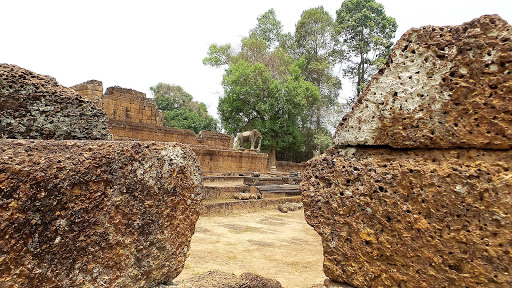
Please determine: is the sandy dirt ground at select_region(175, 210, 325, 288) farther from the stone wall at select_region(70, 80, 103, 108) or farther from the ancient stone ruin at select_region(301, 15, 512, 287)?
the stone wall at select_region(70, 80, 103, 108)

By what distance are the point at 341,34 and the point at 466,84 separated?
106 feet

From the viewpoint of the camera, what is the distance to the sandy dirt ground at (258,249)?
15.9 ft

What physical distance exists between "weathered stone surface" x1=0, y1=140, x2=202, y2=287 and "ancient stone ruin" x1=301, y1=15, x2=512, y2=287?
0.75m

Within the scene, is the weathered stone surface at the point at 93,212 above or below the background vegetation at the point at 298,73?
below

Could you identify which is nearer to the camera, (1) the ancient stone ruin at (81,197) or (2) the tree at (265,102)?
(1) the ancient stone ruin at (81,197)

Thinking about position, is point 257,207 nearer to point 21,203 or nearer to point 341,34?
point 21,203

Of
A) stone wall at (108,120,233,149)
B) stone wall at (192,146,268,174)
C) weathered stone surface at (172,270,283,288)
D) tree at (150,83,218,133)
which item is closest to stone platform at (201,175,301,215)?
stone wall at (192,146,268,174)

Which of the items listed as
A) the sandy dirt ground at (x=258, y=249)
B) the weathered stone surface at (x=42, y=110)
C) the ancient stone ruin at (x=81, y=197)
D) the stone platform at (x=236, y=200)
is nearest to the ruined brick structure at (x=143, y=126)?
the stone platform at (x=236, y=200)

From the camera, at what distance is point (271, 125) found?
90.5 feet

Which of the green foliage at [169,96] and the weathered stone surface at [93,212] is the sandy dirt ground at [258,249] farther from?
the green foliage at [169,96]

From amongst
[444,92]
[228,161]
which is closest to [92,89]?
[228,161]

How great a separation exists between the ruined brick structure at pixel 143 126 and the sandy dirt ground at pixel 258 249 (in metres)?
7.33

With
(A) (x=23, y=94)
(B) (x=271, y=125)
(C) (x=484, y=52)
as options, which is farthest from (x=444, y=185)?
(B) (x=271, y=125)

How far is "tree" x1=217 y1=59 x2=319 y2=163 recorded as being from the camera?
26.7m
